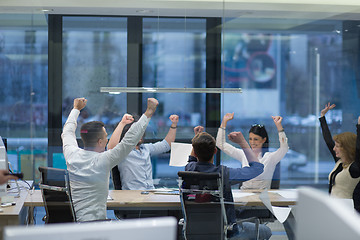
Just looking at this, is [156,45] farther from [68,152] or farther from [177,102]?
[68,152]

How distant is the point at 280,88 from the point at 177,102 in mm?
836

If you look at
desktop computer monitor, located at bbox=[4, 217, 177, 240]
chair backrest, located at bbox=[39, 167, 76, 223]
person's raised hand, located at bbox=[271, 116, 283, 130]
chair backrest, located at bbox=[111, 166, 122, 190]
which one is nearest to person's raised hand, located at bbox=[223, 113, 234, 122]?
person's raised hand, located at bbox=[271, 116, 283, 130]

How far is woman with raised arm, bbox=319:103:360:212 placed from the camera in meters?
3.74

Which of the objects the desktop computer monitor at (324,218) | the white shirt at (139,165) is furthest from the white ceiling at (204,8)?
the desktop computer monitor at (324,218)

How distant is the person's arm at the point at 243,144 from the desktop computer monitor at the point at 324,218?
2.24 metres

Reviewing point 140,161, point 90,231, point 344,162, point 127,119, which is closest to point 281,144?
point 344,162

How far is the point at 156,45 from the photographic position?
3.94 metres

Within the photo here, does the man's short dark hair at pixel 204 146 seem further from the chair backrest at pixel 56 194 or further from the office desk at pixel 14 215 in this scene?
the office desk at pixel 14 215

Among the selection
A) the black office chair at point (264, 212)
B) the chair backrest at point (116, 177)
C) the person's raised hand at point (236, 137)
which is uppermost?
the person's raised hand at point (236, 137)

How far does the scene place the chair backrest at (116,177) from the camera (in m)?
3.75

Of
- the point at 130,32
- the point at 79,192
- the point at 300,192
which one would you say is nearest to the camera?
the point at 300,192

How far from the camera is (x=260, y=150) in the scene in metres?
3.87

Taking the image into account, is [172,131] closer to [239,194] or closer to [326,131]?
[239,194]

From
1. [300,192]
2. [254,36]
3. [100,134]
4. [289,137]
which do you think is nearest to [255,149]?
[289,137]
